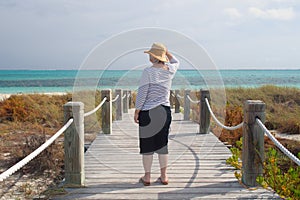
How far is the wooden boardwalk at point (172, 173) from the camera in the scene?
3.96m

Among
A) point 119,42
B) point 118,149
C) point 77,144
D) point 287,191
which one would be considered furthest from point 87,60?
point 287,191

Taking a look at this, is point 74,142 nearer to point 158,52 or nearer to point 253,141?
point 158,52

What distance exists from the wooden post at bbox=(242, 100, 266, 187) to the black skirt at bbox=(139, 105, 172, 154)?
87cm

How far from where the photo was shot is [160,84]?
12.9 ft

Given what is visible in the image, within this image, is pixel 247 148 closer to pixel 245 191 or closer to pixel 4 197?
pixel 245 191

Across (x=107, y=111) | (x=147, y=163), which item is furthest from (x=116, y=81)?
(x=147, y=163)

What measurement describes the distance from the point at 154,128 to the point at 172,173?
3.22 ft

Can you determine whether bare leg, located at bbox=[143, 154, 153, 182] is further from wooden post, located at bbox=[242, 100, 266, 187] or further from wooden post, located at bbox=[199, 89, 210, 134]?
wooden post, located at bbox=[199, 89, 210, 134]

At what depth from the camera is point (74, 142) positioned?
13.3ft

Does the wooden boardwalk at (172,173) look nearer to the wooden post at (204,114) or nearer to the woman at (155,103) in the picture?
the wooden post at (204,114)

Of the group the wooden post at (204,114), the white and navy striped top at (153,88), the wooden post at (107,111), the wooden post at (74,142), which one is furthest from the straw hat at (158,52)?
the wooden post at (107,111)

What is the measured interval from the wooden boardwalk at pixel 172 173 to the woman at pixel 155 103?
0.41m

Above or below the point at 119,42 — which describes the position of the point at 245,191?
below

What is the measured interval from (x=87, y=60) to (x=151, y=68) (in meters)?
1.49
